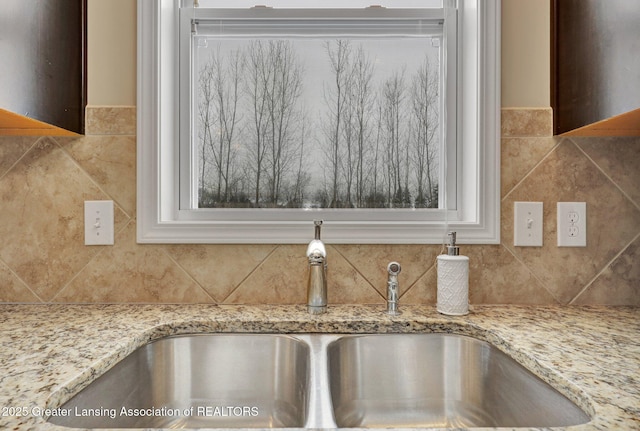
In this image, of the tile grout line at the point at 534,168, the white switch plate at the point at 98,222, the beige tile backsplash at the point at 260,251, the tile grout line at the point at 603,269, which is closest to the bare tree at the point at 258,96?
the beige tile backsplash at the point at 260,251

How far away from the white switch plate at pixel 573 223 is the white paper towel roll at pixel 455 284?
34 cm

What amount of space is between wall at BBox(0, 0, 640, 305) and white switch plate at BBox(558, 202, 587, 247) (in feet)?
0.07

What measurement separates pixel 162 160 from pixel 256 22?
55cm

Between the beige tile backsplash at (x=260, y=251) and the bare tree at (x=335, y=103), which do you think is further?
the bare tree at (x=335, y=103)

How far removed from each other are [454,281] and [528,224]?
31 cm

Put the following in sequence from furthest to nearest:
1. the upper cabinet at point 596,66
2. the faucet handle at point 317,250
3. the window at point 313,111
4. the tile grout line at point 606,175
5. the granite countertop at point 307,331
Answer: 1. the window at point 313,111
2. the tile grout line at point 606,175
3. the faucet handle at point 317,250
4. the upper cabinet at point 596,66
5. the granite countertop at point 307,331

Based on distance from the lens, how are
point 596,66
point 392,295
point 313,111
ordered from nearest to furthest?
point 596,66, point 392,295, point 313,111

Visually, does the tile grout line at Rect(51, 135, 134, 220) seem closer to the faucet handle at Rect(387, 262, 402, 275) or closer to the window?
the window

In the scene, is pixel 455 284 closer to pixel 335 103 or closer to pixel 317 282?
pixel 317 282

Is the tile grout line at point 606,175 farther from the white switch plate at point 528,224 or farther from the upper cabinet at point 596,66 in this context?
the white switch plate at point 528,224

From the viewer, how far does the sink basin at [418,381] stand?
889 millimetres

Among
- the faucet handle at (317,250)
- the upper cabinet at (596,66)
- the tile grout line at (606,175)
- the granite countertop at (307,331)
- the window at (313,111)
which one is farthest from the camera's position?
the window at (313,111)

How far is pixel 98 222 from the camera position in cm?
112

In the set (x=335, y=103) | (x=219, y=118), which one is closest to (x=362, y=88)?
(x=335, y=103)
